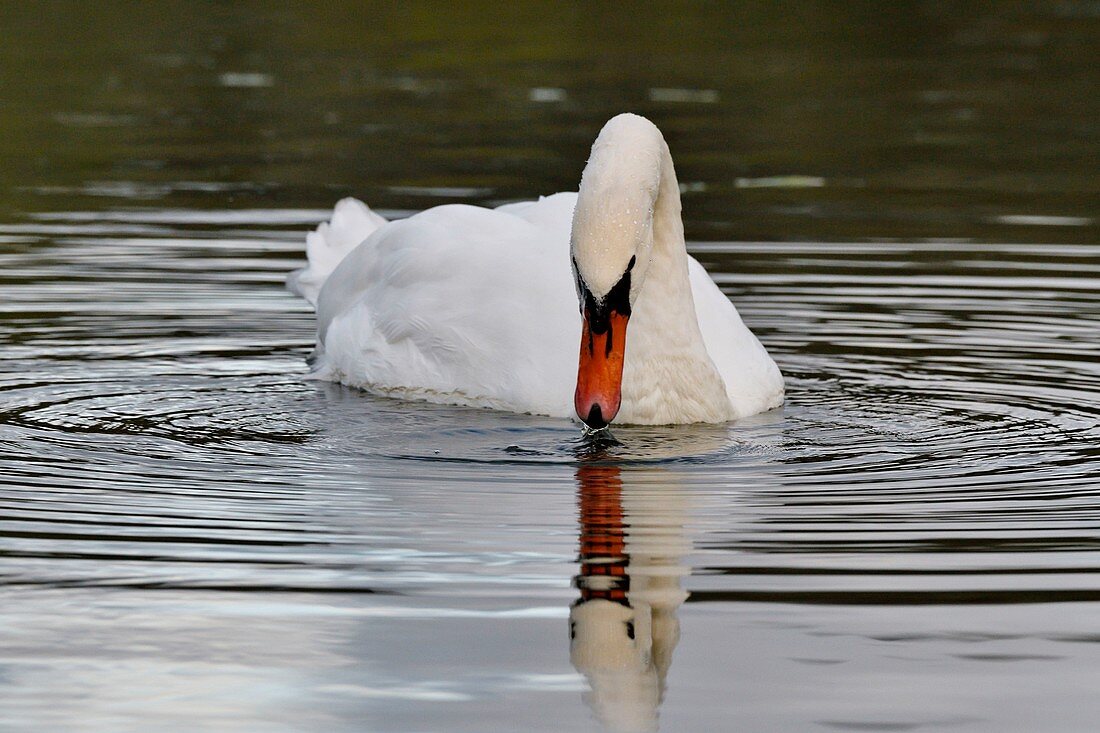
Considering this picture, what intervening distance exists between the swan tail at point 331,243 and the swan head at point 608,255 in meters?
4.18

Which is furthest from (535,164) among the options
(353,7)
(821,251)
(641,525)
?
(353,7)

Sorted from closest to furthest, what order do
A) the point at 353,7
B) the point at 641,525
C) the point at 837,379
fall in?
1. the point at 641,525
2. the point at 837,379
3. the point at 353,7

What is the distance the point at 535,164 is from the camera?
19297 millimetres

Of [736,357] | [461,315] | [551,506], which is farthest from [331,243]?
[551,506]

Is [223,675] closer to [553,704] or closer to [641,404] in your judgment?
[553,704]

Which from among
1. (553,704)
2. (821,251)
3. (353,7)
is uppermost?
(353,7)

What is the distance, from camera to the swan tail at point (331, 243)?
40.5ft

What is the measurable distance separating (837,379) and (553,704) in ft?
17.9

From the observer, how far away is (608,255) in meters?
7.79

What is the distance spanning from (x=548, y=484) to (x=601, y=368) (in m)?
0.51

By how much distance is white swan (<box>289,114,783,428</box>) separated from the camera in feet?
26.4

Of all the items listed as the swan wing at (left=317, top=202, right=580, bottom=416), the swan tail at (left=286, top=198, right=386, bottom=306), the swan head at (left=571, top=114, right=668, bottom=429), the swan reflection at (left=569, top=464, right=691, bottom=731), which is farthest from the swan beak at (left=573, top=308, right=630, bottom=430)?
the swan tail at (left=286, top=198, right=386, bottom=306)

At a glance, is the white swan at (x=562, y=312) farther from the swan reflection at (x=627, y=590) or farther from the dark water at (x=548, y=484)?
the swan reflection at (x=627, y=590)

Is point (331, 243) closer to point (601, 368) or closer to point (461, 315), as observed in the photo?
point (461, 315)
